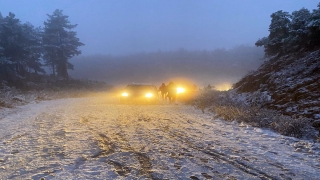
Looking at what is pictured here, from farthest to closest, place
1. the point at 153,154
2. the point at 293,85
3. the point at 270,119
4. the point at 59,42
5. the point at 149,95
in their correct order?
the point at 59,42 < the point at 149,95 < the point at 293,85 < the point at 270,119 < the point at 153,154

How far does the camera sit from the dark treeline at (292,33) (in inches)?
547

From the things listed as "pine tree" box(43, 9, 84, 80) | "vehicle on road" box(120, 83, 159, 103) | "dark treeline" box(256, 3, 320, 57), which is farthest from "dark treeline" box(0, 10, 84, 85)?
"dark treeline" box(256, 3, 320, 57)

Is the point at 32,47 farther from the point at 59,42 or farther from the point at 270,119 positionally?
the point at 270,119

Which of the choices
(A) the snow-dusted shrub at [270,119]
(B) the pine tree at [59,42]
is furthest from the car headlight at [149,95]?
(B) the pine tree at [59,42]

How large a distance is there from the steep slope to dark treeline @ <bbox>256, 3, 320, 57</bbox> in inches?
36.3

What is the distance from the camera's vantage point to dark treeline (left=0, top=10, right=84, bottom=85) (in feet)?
107

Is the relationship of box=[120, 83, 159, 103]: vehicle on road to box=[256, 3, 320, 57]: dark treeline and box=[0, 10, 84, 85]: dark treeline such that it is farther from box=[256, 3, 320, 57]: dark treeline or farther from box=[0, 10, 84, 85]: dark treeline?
box=[0, 10, 84, 85]: dark treeline

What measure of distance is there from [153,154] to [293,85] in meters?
8.72

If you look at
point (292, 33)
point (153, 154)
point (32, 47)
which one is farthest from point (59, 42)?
point (153, 154)

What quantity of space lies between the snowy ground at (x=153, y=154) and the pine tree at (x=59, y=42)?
3776cm

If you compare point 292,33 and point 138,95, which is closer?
point 292,33

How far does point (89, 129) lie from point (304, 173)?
18.1 feet

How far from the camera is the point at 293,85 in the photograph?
11078mm

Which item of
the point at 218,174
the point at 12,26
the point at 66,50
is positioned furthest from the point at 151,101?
the point at 66,50
